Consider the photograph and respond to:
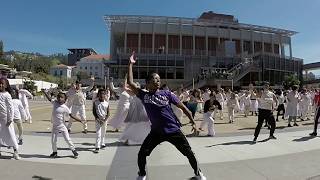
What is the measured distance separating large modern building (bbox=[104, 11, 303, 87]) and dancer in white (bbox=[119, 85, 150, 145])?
5695 centimetres

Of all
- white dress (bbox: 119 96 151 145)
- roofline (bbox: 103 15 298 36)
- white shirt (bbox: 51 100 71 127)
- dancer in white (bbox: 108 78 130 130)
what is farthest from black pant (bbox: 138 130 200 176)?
roofline (bbox: 103 15 298 36)

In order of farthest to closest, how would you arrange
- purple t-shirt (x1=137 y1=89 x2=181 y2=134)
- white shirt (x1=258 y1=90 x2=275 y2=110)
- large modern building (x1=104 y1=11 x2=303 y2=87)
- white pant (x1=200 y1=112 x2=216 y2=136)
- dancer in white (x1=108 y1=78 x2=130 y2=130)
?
large modern building (x1=104 y1=11 x2=303 y2=87) < white pant (x1=200 y1=112 x2=216 y2=136) < dancer in white (x1=108 y1=78 x2=130 y2=130) < white shirt (x1=258 y1=90 x2=275 y2=110) < purple t-shirt (x1=137 y1=89 x2=181 y2=134)

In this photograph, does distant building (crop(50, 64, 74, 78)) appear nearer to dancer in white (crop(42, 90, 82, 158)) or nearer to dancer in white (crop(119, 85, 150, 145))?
dancer in white (crop(119, 85, 150, 145))

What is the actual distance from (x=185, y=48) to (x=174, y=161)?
2643 inches

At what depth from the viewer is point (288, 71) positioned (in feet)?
246

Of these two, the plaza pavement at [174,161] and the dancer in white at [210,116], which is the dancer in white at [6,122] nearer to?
the plaza pavement at [174,161]

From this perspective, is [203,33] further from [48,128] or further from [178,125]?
[178,125]

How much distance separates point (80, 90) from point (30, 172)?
7.07 m

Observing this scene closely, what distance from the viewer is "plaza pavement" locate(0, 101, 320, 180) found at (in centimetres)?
752

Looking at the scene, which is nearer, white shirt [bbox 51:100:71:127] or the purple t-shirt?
the purple t-shirt

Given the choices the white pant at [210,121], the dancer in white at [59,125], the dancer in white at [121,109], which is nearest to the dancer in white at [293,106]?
the white pant at [210,121]

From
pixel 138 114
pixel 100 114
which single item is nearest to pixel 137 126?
pixel 138 114

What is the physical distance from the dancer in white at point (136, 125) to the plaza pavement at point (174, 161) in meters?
0.24

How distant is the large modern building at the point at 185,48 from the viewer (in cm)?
7081
